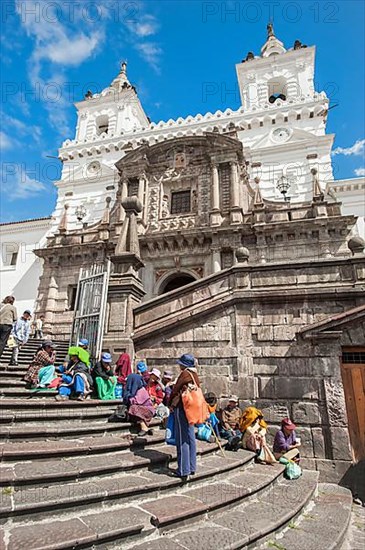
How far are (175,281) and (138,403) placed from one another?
11.7 meters

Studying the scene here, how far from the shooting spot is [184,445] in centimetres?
423

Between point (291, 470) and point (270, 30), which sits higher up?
point (270, 30)

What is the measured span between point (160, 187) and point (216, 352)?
41.6 feet

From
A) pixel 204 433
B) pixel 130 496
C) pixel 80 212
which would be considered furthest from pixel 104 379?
pixel 80 212

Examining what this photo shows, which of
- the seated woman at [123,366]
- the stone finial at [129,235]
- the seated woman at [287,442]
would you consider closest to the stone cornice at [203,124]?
the stone finial at [129,235]

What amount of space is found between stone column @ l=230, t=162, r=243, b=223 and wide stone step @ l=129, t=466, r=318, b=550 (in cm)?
1279

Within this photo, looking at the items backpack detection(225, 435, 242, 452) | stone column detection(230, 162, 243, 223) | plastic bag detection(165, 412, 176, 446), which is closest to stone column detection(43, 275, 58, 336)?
stone column detection(230, 162, 243, 223)

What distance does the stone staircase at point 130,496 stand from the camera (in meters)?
3.07

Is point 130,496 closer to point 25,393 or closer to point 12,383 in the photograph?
point 25,393

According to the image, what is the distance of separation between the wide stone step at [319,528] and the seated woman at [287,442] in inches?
34.1

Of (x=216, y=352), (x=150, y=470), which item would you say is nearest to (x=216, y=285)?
(x=216, y=352)

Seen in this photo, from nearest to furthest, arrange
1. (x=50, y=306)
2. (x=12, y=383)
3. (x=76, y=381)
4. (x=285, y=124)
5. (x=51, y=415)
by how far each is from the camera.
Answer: (x=51, y=415), (x=76, y=381), (x=12, y=383), (x=50, y=306), (x=285, y=124)

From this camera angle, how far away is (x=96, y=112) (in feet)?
94.0

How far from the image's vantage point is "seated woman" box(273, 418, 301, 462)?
21.5 ft
